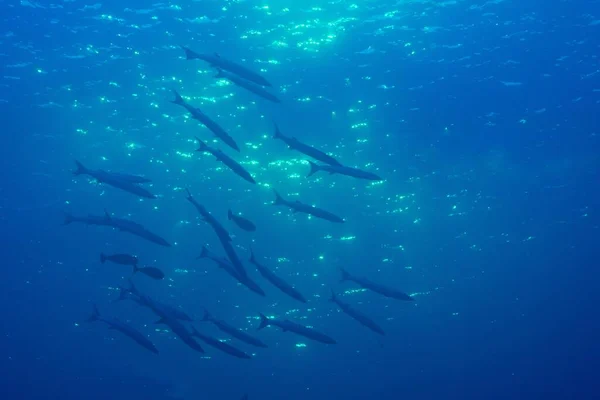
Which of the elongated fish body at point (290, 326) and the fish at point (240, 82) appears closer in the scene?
the fish at point (240, 82)

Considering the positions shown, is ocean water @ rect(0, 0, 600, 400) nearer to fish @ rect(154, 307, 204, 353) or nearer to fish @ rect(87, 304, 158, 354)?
fish @ rect(154, 307, 204, 353)

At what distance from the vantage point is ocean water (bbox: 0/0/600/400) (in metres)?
12.1

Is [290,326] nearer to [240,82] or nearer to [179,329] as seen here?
[179,329]

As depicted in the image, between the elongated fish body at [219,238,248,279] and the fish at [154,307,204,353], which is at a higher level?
the elongated fish body at [219,238,248,279]

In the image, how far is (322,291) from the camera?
19.0m

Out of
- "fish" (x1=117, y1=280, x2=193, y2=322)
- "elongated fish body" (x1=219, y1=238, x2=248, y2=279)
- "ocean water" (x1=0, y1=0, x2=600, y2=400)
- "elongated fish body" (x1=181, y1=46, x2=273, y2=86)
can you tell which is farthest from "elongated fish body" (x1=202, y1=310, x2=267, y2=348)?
"elongated fish body" (x1=181, y1=46, x2=273, y2=86)

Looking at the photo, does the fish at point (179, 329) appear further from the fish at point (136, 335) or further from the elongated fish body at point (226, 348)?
the fish at point (136, 335)

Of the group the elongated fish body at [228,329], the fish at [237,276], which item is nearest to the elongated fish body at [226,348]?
the elongated fish body at [228,329]

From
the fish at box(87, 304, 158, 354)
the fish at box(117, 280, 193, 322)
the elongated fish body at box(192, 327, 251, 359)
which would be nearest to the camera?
the fish at box(117, 280, 193, 322)

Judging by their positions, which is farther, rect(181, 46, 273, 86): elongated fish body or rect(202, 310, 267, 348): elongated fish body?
rect(202, 310, 267, 348): elongated fish body

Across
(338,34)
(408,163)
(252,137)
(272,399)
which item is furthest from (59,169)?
(272,399)

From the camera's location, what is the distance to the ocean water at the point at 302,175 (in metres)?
12.1

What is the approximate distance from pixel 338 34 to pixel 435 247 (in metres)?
9.57

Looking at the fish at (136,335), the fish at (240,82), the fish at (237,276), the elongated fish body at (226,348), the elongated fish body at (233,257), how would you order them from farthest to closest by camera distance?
the fish at (136,335) < the elongated fish body at (226,348) < the fish at (237,276) < the fish at (240,82) < the elongated fish body at (233,257)
